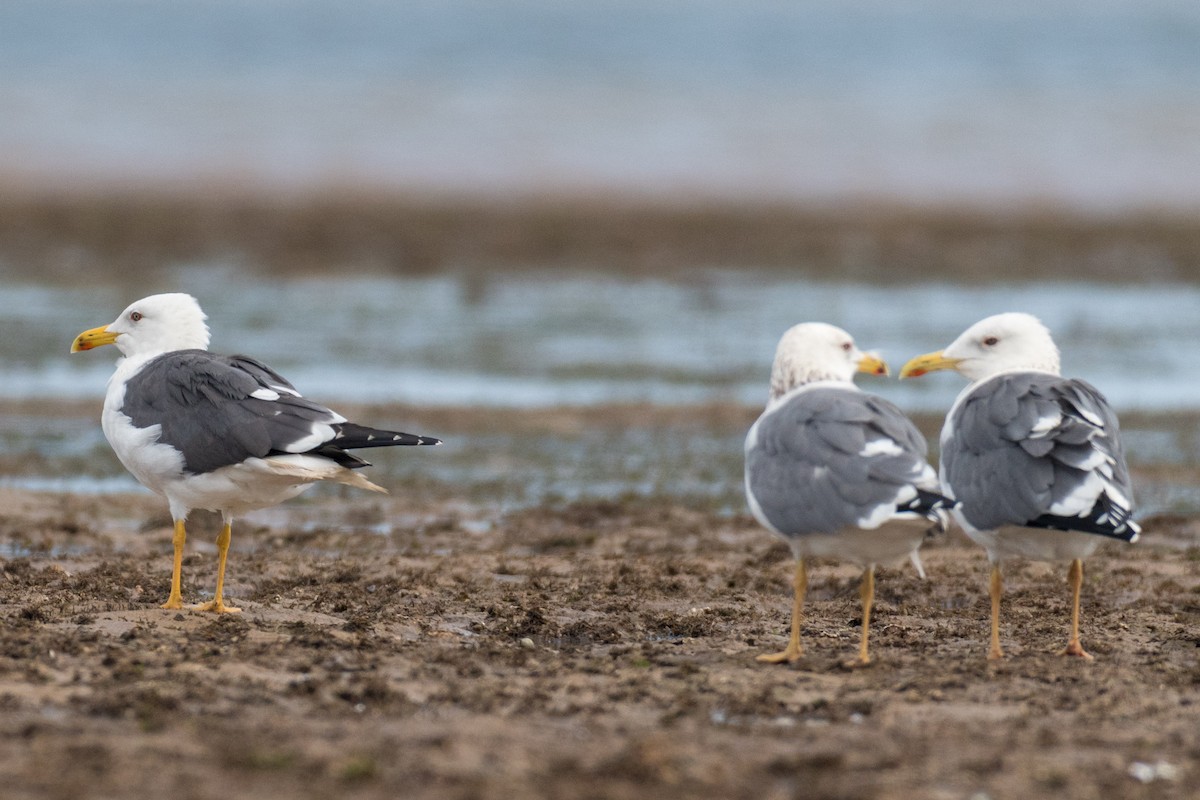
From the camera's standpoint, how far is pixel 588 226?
1203 inches

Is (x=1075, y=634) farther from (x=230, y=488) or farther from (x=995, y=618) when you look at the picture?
(x=230, y=488)

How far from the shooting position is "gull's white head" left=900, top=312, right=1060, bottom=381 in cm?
846

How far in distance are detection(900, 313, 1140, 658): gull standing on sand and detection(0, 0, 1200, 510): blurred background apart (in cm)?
477

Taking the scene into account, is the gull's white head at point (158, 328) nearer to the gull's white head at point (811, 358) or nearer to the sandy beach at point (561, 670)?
the sandy beach at point (561, 670)

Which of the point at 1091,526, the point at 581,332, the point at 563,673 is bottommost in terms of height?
the point at 563,673

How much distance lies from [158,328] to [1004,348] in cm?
462

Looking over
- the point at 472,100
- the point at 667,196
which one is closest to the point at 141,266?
the point at 667,196

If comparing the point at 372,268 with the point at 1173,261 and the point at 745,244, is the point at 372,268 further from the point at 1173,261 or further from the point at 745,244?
the point at 1173,261

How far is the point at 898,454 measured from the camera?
7.15 m

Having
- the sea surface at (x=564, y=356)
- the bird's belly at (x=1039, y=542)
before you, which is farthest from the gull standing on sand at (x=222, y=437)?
the sea surface at (x=564, y=356)

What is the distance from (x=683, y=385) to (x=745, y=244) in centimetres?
1288

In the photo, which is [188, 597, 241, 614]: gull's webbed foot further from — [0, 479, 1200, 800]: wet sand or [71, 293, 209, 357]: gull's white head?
[71, 293, 209, 357]: gull's white head

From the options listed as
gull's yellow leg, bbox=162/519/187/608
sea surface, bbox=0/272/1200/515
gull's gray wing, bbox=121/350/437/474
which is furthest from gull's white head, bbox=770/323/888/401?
sea surface, bbox=0/272/1200/515

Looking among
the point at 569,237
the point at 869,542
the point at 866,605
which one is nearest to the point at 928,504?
the point at 869,542
